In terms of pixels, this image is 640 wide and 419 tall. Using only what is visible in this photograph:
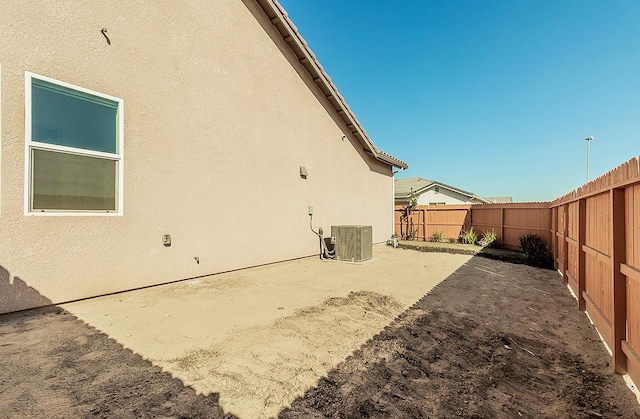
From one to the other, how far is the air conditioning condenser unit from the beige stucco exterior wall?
2.97 feet

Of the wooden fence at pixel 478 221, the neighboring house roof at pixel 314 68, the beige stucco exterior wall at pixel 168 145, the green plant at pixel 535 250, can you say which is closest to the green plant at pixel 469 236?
the wooden fence at pixel 478 221

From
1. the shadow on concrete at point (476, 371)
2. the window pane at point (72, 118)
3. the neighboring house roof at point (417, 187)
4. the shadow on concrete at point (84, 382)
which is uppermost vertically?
the neighboring house roof at point (417, 187)

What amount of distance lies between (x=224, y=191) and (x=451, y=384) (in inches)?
213

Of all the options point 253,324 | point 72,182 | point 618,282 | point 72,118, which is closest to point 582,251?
point 618,282

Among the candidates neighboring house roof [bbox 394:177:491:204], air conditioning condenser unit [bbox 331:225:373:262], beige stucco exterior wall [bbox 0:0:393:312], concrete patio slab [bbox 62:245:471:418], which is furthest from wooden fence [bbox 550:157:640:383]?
neighboring house roof [bbox 394:177:491:204]

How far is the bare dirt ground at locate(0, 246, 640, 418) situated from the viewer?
203cm

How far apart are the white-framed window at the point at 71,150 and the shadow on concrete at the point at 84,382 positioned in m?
1.87

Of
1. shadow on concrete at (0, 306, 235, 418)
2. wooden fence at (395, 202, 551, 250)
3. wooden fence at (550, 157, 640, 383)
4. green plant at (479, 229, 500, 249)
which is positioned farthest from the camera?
green plant at (479, 229, 500, 249)

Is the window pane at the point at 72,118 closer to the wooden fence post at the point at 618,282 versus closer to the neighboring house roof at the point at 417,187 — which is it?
the wooden fence post at the point at 618,282

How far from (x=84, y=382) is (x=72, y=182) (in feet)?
10.8

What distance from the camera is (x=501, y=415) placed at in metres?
2.03

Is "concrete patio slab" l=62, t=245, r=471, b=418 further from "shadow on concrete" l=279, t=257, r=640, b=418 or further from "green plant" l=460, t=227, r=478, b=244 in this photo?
"green plant" l=460, t=227, r=478, b=244

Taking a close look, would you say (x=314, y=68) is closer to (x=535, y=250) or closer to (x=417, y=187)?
(x=535, y=250)

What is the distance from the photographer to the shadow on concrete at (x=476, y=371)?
2082 mm
